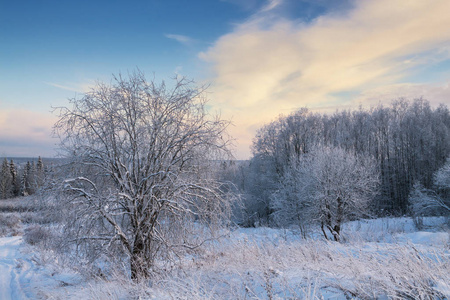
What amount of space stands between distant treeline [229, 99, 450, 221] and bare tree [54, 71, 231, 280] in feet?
73.5

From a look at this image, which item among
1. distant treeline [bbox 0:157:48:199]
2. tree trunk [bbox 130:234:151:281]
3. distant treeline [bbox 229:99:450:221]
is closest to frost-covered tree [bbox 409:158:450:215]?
distant treeline [bbox 229:99:450:221]

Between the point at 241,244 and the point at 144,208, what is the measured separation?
2.73 m

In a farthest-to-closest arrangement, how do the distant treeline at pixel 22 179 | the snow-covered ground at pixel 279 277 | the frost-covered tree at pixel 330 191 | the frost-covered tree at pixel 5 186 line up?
the frost-covered tree at pixel 5 186 → the frost-covered tree at pixel 330 191 → the distant treeline at pixel 22 179 → the snow-covered ground at pixel 279 277

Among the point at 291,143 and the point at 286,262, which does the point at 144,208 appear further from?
the point at 291,143

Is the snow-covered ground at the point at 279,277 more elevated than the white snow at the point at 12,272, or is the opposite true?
the snow-covered ground at the point at 279,277

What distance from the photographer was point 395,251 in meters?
5.22

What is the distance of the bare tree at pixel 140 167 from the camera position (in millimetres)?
6738

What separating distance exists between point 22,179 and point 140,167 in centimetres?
2907

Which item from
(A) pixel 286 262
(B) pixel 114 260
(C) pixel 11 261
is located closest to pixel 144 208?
(B) pixel 114 260

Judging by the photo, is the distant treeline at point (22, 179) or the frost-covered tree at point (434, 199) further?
the frost-covered tree at point (434, 199)

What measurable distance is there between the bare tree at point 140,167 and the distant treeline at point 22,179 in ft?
2.61

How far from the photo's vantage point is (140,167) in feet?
24.3

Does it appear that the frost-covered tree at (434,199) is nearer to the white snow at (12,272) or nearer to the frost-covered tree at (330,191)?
the frost-covered tree at (330,191)

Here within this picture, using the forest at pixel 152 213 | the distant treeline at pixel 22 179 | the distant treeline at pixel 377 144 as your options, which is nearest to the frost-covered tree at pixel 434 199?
the distant treeline at pixel 377 144
